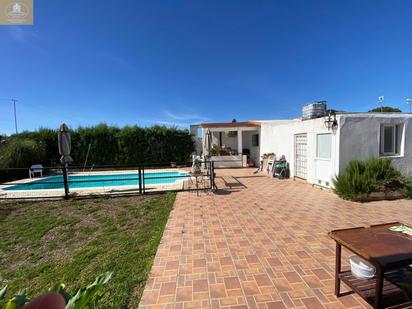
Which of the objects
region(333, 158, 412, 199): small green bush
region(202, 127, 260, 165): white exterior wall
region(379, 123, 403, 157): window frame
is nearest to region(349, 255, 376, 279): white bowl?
region(333, 158, 412, 199): small green bush

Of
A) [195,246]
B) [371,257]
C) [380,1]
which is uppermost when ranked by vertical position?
[380,1]

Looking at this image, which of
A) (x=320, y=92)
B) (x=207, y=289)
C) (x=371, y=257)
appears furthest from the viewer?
(x=320, y=92)

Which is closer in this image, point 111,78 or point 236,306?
point 236,306

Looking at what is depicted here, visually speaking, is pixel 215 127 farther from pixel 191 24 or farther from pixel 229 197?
pixel 229 197

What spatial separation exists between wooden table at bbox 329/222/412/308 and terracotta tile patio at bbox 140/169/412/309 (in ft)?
0.84

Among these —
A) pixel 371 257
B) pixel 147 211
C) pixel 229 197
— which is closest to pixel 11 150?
pixel 147 211

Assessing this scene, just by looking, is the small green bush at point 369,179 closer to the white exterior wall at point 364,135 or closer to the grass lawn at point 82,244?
the white exterior wall at point 364,135

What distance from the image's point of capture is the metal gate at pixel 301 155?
961cm

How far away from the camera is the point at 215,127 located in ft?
51.4

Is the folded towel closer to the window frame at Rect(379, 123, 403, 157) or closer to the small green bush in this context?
the small green bush

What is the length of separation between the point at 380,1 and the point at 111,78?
46.6ft

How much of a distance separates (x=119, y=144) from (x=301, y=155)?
13639 millimetres

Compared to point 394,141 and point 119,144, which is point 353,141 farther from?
point 119,144

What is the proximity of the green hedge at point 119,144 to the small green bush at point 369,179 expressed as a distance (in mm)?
12635
